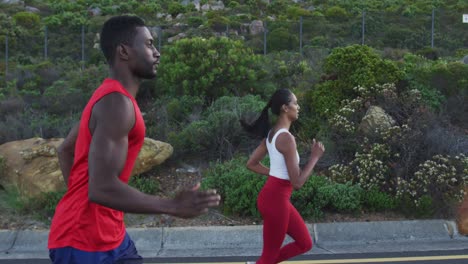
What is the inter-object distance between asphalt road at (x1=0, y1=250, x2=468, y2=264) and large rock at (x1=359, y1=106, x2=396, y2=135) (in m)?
2.66

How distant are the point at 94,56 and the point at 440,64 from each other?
562 inches

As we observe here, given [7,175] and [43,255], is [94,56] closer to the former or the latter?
[7,175]

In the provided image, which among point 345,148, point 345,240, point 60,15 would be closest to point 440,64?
point 345,148

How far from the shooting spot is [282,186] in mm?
5391

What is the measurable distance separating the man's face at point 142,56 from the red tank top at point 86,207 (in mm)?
127

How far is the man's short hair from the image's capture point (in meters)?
3.11

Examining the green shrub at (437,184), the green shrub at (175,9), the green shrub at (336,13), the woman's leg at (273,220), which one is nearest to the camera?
the woman's leg at (273,220)

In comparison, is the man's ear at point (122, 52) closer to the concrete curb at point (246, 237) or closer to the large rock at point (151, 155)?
the concrete curb at point (246, 237)

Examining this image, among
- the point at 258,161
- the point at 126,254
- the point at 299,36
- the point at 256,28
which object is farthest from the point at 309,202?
the point at 256,28

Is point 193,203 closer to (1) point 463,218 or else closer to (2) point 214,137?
(1) point 463,218

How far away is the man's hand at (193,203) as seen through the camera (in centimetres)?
288

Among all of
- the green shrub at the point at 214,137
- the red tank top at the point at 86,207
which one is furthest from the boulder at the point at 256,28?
the red tank top at the point at 86,207

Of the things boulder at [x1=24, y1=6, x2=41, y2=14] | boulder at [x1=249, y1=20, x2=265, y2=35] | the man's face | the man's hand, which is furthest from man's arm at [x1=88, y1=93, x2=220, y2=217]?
boulder at [x1=24, y1=6, x2=41, y2=14]

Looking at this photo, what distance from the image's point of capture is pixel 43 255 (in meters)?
7.50
